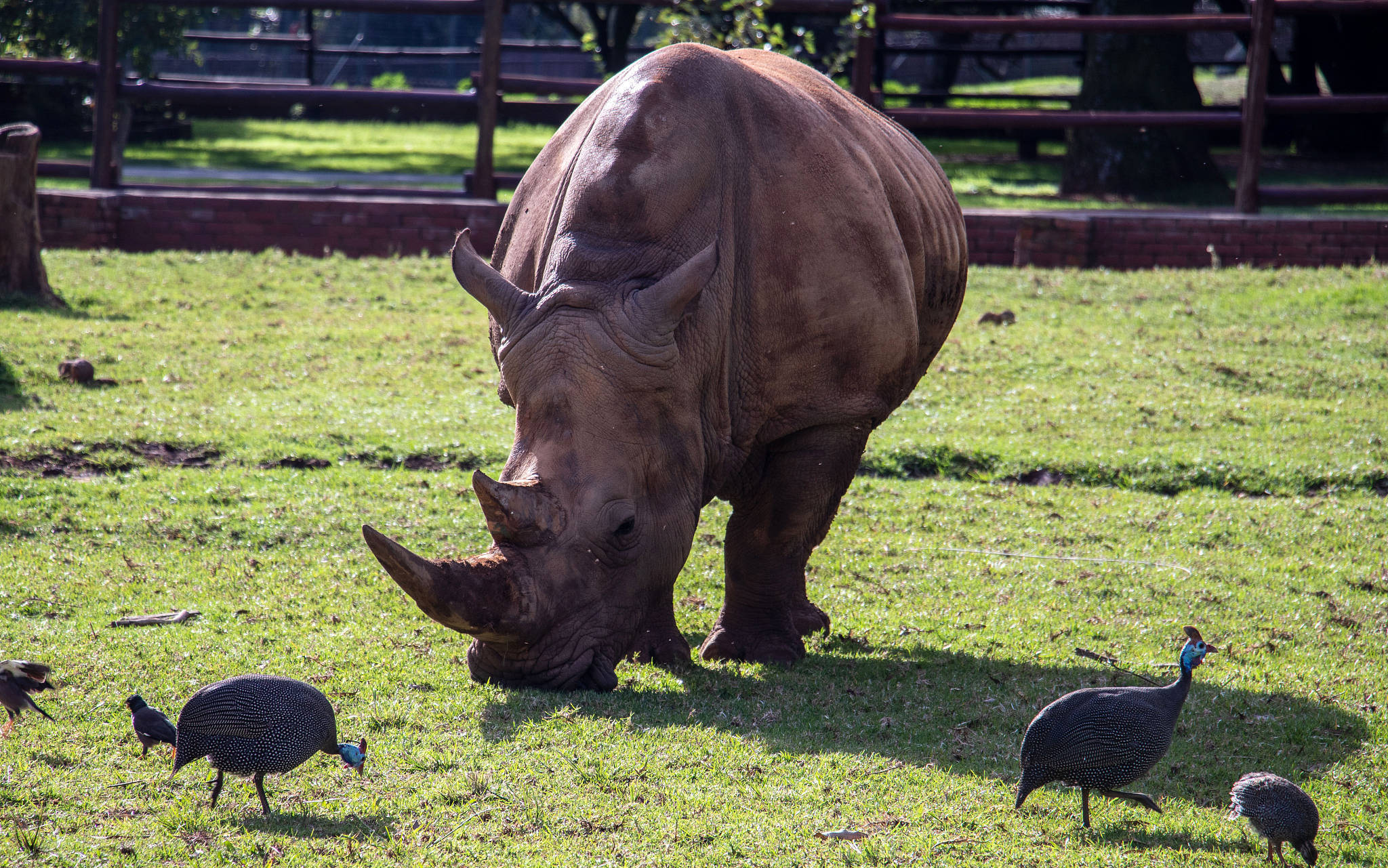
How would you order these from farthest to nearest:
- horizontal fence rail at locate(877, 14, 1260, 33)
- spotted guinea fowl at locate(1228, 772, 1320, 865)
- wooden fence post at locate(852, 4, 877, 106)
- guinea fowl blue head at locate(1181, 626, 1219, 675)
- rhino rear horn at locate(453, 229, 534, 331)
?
wooden fence post at locate(852, 4, 877, 106), horizontal fence rail at locate(877, 14, 1260, 33), rhino rear horn at locate(453, 229, 534, 331), guinea fowl blue head at locate(1181, 626, 1219, 675), spotted guinea fowl at locate(1228, 772, 1320, 865)

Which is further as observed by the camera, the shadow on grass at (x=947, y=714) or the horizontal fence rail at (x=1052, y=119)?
the horizontal fence rail at (x=1052, y=119)

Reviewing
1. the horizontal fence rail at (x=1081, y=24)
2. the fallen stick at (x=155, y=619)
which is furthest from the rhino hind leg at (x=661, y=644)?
the horizontal fence rail at (x=1081, y=24)

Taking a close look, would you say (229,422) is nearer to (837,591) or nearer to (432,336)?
(432,336)

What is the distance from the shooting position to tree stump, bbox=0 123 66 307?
1167 centimetres

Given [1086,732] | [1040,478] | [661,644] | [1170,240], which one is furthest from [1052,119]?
[1086,732]

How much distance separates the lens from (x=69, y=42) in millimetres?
20750

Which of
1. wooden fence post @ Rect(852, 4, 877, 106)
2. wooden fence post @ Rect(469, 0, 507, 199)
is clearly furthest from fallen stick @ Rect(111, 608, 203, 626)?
wooden fence post @ Rect(852, 4, 877, 106)

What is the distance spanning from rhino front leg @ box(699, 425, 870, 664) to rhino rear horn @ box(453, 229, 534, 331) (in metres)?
1.32

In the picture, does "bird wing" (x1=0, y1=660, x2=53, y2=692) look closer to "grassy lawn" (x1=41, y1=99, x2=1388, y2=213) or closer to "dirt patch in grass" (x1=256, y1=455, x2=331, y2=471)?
"dirt patch in grass" (x1=256, y1=455, x2=331, y2=471)

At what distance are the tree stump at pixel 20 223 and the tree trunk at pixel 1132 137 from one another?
42.2 ft

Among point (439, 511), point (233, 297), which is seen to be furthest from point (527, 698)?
point (233, 297)

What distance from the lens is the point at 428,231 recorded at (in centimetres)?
1456

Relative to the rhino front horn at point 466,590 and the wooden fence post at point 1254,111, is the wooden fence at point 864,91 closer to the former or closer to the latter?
the wooden fence post at point 1254,111

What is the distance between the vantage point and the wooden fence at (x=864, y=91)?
14.8 metres
